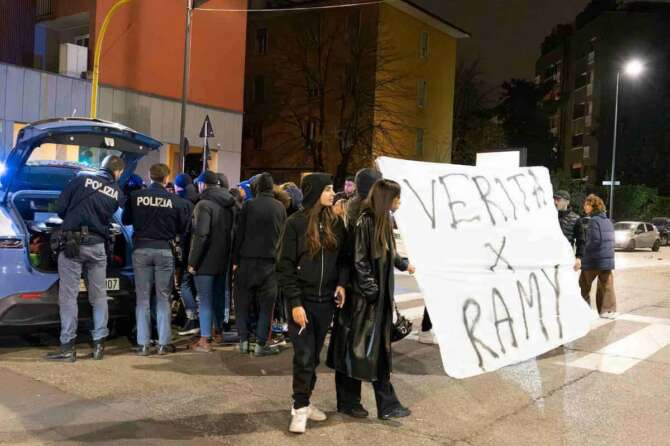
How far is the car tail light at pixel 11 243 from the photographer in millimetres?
6316

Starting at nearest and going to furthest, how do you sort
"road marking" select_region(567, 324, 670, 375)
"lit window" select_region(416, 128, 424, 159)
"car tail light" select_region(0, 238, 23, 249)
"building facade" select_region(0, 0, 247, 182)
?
"car tail light" select_region(0, 238, 23, 249)
"road marking" select_region(567, 324, 670, 375)
"building facade" select_region(0, 0, 247, 182)
"lit window" select_region(416, 128, 424, 159)

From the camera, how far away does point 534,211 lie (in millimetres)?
6957

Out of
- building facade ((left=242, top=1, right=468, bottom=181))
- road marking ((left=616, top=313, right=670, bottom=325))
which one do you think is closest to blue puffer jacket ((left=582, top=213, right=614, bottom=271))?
road marking ((left=616, top=313, right=670, bottom=325))

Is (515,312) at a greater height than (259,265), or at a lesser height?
lesser

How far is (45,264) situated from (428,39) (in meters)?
36.1

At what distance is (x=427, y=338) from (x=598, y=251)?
363 cm

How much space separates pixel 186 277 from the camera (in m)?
7.65

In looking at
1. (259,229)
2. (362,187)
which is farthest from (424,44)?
(362,187)

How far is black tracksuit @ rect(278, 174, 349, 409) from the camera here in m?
4.67

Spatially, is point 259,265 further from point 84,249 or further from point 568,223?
point 568,223

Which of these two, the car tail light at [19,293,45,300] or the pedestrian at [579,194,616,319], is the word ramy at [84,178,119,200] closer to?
the car tail light at [19,293,45,300]

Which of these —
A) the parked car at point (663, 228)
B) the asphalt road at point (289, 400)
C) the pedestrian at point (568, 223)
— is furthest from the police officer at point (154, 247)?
the parked car at point (663, 228)

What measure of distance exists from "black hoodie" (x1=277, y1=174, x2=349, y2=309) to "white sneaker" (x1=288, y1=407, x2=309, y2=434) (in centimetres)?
77

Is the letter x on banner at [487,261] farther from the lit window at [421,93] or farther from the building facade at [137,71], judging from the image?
the lit window at [421,93]
